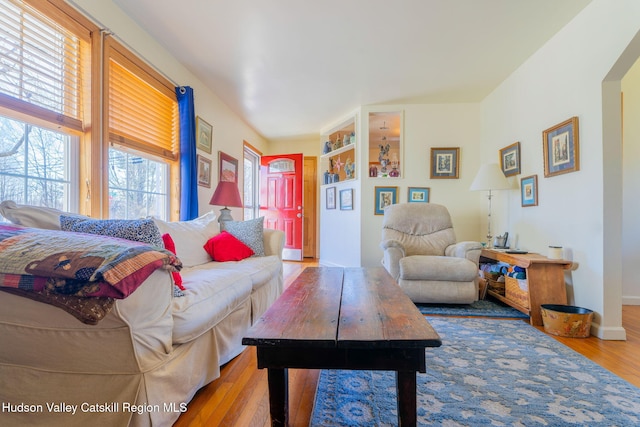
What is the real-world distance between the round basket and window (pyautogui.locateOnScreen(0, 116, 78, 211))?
345cm

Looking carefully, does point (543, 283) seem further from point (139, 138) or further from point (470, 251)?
point (139, 138)

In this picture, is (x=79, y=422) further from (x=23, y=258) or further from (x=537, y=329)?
(x=537, y=329)

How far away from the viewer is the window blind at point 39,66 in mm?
1537

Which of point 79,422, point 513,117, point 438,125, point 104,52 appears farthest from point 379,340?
point 438,125

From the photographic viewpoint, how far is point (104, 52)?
6.66 feet

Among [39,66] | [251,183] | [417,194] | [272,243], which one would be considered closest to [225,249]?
[272,243]

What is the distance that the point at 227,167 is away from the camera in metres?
4.06

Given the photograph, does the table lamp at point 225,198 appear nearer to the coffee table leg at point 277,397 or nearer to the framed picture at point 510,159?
the coffee table leg at point 277,397

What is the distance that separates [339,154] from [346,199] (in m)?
0.91

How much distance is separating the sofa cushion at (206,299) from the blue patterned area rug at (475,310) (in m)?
1.69

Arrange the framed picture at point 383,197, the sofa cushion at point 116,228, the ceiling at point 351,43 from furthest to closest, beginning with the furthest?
the framed picture at point 383,197 → the ceiling at point 351,43 → the sofa cushion at point 116,228

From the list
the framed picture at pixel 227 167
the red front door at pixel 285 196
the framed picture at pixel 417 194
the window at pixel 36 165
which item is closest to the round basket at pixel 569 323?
the framed picture at pixel 417 194

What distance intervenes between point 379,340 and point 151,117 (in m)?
2.77

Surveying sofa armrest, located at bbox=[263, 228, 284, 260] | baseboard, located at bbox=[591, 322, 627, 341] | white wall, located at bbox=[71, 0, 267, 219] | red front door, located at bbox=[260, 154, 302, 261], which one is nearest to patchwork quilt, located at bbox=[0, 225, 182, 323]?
sofa armrest, located at bbox=[263, 228, 284, 260]
